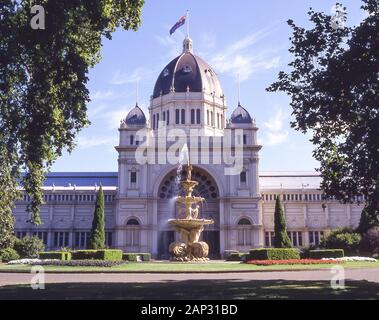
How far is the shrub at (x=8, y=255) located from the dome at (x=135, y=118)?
30318 millimetres

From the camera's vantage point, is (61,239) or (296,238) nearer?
(296,238)

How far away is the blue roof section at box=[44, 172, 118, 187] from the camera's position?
90.0 metres

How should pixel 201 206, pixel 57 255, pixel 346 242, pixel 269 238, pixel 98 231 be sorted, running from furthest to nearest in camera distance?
pixel 269 238, pixel 201 206, pixel 98 231, pixel 346 242, pixel 57 255

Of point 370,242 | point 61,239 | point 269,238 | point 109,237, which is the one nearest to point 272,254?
point 370,242

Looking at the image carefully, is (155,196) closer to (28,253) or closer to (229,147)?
(229,147)

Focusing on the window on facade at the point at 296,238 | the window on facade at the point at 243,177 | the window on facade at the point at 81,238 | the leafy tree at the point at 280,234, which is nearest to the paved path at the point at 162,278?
the leafy tree at the point at 280,234

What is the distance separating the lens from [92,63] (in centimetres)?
2473

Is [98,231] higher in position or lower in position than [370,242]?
higher

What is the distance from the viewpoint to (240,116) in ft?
263

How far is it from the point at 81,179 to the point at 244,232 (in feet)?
118

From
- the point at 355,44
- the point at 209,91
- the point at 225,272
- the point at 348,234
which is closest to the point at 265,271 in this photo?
the point at 225,272

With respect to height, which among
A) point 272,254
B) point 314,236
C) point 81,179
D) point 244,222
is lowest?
point 272,254

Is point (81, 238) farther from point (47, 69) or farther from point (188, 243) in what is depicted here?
point (47, 69)

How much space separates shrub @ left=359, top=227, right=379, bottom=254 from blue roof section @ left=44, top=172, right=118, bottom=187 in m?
48.3
